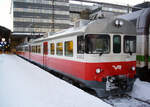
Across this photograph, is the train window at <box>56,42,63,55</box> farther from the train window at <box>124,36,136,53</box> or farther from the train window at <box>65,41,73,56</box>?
the train window at <box>124,36,136,53</box>

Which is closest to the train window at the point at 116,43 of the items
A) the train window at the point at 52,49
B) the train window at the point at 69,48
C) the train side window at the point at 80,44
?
the train side window at the point at 80,44

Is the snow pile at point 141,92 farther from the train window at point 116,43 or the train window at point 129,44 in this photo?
the train window at point 116,43

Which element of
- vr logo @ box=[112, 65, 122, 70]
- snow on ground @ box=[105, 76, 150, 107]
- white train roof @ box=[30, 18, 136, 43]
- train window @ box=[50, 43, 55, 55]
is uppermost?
white train roof @ box=[30, 18, 136, 43]

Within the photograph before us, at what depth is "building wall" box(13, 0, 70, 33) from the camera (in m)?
52.2

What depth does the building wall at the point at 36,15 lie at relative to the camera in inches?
2053

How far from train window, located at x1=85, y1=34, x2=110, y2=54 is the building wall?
157ft

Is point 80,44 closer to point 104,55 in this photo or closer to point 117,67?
point 104,55

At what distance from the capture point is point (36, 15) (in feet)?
178

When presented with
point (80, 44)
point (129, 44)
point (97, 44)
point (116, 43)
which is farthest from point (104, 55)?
point (129, 44)

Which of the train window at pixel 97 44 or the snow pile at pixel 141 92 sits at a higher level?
the train window at pixel 97 44

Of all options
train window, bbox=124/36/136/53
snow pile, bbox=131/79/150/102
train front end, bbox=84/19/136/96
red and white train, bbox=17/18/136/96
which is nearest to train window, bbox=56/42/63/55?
red and white train, bbox=17/18/136/96

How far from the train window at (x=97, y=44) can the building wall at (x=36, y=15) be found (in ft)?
157

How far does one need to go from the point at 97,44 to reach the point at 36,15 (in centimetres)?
5184

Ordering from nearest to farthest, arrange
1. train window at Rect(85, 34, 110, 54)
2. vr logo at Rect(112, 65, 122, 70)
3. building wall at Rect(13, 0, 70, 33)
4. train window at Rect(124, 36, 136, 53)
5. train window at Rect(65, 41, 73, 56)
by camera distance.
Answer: train window at Rect(85, 34, 110, 54), vr logo at Rect(112, 65, 122, 70), train window at Rect(124, 36, 136, 53), train window at Rect(65, 41, 73, 56), building wall at Rect(13, 0, 70, 33)
